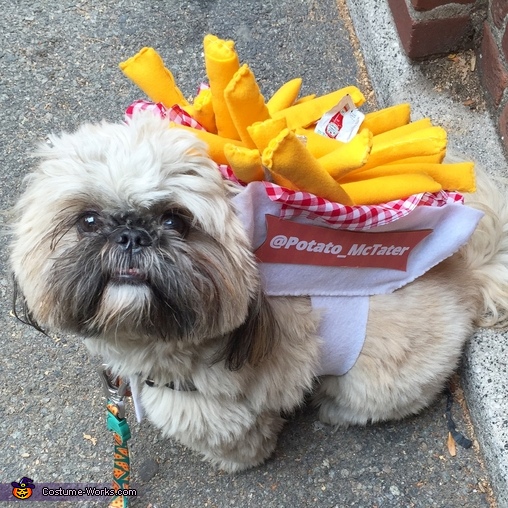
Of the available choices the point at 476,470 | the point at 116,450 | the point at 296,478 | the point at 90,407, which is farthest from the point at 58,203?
the point at 476,470

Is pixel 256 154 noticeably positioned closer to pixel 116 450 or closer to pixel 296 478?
pixel 116 450

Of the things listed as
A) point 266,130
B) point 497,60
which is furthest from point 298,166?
point 497,60

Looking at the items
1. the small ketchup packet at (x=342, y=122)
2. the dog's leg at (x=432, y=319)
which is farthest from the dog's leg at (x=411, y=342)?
the small ketchup packet at (x=342, y=122)

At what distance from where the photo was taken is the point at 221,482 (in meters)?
1.81

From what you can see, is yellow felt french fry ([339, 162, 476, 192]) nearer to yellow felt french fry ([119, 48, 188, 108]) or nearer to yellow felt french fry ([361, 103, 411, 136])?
yellow felt french fry ([361, 103, 411, 136])

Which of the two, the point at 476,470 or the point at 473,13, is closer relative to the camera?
the point at 476,470

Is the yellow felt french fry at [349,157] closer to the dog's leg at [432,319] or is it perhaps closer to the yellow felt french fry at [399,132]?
the yellow felt french fry at [399,132]

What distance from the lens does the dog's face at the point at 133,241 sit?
44.6 inches

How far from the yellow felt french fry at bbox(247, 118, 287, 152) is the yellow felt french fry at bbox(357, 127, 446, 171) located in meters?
0.27

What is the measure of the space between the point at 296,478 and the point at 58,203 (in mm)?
1115

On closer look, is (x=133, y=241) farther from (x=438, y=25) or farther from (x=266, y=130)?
(x=438, y=25)

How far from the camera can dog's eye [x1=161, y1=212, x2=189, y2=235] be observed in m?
1.18

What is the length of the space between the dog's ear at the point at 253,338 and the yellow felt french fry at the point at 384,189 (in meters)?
0.31

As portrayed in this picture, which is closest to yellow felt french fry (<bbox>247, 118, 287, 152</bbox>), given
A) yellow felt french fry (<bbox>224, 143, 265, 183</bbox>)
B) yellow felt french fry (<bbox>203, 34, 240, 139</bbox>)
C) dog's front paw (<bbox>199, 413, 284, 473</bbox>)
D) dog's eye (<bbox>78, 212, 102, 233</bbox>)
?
yellow felt french fry (<bbox>224, 143, 265, 183</bbox>)
